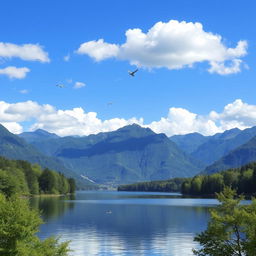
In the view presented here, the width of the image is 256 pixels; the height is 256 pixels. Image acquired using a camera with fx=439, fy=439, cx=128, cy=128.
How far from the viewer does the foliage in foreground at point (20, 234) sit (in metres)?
43.6

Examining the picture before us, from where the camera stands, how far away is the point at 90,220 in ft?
→ 448

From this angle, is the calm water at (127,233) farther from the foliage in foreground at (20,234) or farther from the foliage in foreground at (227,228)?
the foliage in foreground at (227,228)

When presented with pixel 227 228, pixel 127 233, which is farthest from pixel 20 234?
pixel 127 233

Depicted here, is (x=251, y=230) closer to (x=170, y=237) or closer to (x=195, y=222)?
(x=170, y=237)

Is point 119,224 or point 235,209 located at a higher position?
point 235,209

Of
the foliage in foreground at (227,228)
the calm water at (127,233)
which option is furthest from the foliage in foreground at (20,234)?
the calm water at (127,233)

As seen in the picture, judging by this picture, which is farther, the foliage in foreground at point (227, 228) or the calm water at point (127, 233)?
the calm water at point (127, 233)

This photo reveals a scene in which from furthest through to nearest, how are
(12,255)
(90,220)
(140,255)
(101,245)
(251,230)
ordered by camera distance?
1. (90,220)
2. (101,245)
3. (140,255)
4. (251,230)
5. (12,255)

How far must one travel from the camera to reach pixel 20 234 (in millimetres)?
44344

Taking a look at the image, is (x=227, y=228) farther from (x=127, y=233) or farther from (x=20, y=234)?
(x=127, y=233)

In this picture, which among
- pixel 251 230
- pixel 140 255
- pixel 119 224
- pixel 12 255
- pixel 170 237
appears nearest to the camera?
pixel 12 255

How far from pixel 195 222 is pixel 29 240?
91.6 m

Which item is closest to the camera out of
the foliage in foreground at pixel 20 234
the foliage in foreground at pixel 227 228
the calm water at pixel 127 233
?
the foliage in foreground at pixel 20 234

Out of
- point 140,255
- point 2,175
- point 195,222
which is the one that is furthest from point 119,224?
point 2,175
